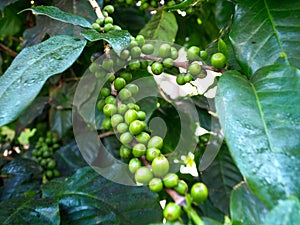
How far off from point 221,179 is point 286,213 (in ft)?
2.73

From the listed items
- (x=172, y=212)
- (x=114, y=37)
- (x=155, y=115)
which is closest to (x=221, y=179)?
(x=155, y=115)

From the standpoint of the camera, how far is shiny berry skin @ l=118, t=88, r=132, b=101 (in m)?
0.70

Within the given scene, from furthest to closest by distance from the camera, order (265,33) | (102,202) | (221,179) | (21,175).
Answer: (221,179), (21,175), (102,202), (265,33)

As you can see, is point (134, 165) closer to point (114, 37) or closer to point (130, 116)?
point (130, 116)

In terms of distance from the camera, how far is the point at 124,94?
2.31ft

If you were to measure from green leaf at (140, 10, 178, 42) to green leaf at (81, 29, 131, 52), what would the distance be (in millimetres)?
532

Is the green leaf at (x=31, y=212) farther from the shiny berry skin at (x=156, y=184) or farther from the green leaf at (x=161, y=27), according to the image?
the green leaf at (x=161, y=27)

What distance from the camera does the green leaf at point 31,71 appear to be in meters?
0.55

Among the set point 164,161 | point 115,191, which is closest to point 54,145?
point 115,191

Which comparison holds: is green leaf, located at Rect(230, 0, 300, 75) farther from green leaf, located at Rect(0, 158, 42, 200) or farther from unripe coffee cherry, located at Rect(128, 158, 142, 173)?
green leaf, located at Rect(0, 158, 42, 200)

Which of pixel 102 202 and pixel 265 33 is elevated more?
pixel 265 33

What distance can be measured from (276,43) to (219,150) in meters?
0.57

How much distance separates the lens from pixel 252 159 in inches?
19.7

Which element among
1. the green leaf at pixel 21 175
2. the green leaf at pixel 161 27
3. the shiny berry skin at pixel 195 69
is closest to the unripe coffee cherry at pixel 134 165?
the shiny berry skin at pixel 195 69
